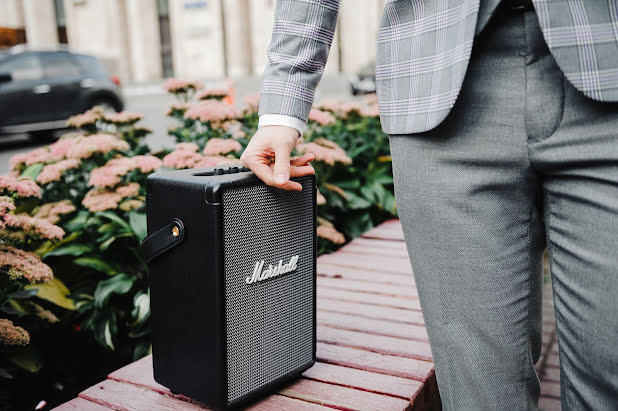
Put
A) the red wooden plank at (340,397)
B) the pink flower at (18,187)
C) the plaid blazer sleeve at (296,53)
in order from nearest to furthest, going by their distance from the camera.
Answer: the plaid blazer sleeve at (296,53), the red wooden plank at (340,397), the pink flower at (18,187)

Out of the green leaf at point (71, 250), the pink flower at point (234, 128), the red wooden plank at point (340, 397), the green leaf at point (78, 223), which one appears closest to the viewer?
the red wooden plank at point (340, 397)

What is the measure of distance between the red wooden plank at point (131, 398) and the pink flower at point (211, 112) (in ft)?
5.58

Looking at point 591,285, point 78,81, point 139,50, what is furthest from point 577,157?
point 139,50

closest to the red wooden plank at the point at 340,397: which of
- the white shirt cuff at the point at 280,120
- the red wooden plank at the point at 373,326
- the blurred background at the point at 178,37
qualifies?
the red wooden plank at the point at 373,326

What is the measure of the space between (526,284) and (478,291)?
0.27ft

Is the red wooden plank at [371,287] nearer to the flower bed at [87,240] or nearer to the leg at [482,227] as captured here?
the flower bed at [87,240]

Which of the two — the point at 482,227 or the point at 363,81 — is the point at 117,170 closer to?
the point at 482,227

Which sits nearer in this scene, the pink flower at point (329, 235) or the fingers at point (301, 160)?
the fingers at point (301, 160)

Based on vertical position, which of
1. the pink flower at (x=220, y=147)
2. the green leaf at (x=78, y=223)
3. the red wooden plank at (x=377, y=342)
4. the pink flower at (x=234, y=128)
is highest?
the pink flower at (x=234, y=128)

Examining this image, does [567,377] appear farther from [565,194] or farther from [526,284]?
[565,194]

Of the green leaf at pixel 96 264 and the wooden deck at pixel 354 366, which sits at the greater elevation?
the green leaf at pixel 96 264

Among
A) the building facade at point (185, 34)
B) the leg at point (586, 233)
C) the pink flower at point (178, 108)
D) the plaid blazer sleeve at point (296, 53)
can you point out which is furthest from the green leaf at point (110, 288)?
the building facade at point (185, 34)

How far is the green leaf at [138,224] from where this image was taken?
2516mm

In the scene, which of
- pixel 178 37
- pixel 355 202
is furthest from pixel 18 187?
pixel 178 37
